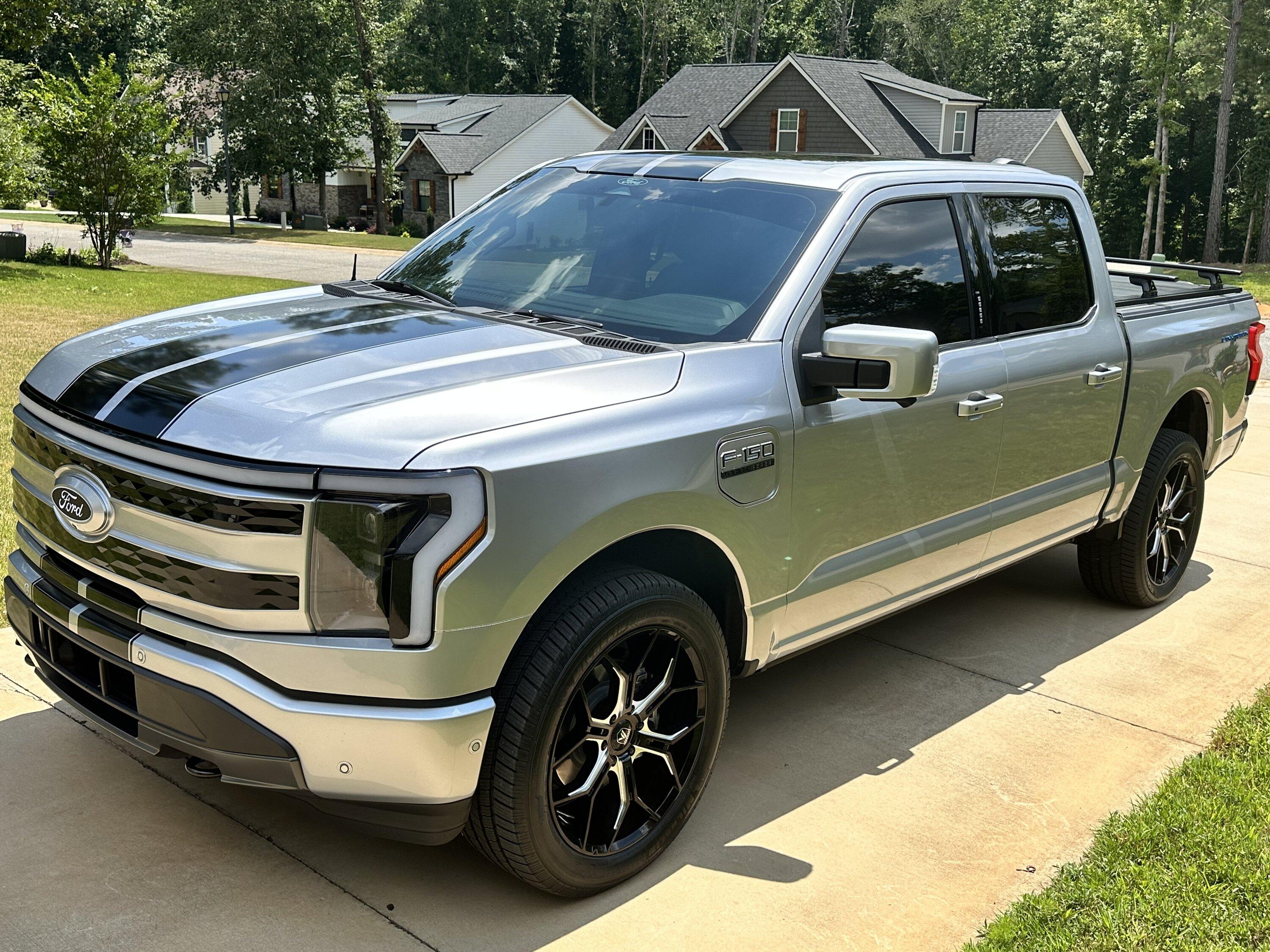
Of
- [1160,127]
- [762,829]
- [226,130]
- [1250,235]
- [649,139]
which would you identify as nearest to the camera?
[762,829]

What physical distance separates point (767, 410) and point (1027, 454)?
162 cm

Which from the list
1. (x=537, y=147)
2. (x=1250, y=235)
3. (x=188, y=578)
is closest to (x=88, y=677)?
(x=188, y=578)

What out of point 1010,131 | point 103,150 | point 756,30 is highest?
point 756,30

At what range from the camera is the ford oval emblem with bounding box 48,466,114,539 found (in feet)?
10.0

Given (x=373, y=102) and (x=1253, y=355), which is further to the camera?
(x=373, y=102)

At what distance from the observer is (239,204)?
65.0m

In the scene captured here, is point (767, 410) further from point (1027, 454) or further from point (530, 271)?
point (1027, 454)

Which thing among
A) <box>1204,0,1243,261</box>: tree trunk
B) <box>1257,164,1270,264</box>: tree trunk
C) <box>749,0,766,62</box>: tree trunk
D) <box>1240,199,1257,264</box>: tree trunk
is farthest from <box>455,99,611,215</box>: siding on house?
<box>1240,199,1257,264</box>: tree trunk

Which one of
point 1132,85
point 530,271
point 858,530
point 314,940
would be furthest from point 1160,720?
point 1132,85

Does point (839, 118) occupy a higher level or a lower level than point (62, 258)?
higher

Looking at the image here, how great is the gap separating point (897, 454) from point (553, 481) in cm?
154

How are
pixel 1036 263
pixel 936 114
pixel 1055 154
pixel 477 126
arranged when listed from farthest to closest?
pixel 477 126, pixel 1055 154, pixel 936 114, pixel 1036 263

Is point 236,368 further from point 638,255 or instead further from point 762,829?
point 762,829

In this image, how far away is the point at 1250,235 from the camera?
55.4 metres
